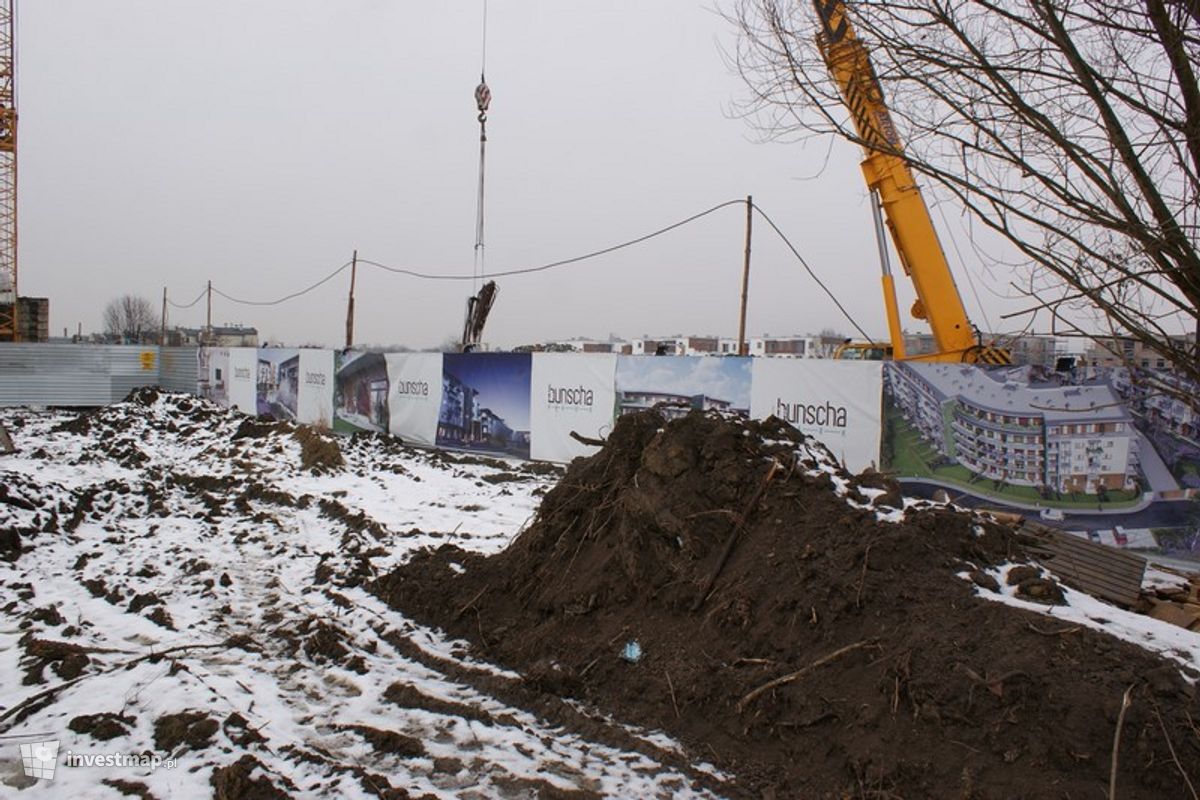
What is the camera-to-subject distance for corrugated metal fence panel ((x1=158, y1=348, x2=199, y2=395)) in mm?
26562

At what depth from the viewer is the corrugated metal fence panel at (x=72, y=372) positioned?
26.0 metres

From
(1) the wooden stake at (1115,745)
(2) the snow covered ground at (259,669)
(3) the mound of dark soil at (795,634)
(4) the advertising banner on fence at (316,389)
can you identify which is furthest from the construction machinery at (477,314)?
(1) the wooden stake at (1115,745)

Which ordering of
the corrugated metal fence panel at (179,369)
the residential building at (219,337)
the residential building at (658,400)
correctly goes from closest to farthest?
the residential building at (658,400), the corrugated metal fence panel at (179,369), the residential building at (219,337)

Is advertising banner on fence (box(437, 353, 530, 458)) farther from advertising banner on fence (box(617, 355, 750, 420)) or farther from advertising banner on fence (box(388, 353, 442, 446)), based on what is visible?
advertising banner on fence (box(617, 355, 750, 420))

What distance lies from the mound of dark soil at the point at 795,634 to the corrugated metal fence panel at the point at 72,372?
26.4 metres

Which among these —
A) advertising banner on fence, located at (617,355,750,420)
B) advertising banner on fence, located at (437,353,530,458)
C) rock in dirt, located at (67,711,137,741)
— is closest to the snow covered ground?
rock in dirt, located at (67,711,137,741)

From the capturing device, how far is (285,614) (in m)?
6.29

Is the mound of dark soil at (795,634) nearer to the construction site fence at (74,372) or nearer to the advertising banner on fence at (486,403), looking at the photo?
the advertising banner on fence at (486,403)

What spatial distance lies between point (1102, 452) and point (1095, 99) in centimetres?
637

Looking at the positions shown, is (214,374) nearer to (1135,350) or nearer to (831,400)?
(831,400)

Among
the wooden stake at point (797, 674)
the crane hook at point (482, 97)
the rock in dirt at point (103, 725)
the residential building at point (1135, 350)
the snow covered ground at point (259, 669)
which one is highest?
the crane hook at point (482, 97)

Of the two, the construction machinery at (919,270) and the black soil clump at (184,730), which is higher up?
the construction machinery at (919,270)

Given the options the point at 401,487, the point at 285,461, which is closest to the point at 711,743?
the point at 401,487

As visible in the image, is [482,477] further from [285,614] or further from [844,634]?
[844,634]
